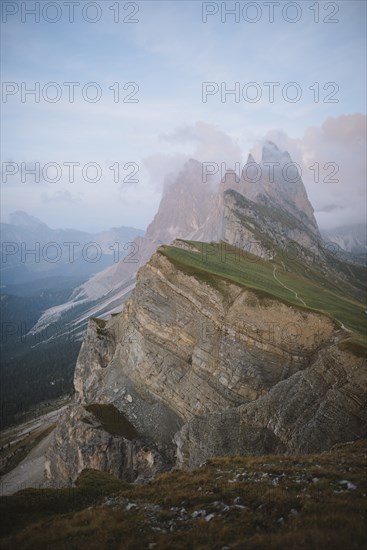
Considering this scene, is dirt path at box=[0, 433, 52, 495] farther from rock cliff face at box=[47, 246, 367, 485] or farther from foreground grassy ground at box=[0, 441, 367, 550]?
foreground grassy ground at box=[0, 441, 367, 550]

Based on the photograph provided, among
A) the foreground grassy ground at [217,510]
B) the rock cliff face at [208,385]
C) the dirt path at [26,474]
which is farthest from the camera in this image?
the dirt path at [26,474]

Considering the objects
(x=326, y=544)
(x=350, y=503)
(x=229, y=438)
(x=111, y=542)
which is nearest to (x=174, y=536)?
(x=111, y=542)

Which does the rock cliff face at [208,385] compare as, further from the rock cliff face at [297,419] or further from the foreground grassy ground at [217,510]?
the foreground grassy ground at [217,510]

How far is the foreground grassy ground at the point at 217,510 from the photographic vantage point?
41.4 feet

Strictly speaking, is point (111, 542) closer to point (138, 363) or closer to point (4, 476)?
point (138, 363)

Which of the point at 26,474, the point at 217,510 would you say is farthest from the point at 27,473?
the point at 217,510

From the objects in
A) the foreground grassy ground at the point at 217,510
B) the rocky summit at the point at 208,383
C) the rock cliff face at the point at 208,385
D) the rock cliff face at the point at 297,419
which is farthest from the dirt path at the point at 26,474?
the foreground grassy ground at the point at 217,510

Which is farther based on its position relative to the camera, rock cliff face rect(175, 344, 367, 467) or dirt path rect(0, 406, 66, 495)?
dirt path rect(0, 406, 66, 495)

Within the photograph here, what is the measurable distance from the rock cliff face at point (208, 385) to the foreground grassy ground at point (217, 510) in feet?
31.5

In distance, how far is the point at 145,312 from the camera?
54781mm

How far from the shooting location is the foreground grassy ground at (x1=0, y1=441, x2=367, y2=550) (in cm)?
1263

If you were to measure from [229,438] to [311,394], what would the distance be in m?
9.32

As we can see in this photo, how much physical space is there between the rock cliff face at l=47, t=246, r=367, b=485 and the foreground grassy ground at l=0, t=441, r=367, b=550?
31.5 ft

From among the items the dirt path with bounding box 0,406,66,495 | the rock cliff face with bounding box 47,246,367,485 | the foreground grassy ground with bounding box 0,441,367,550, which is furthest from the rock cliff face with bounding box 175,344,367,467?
the dirt path with bounding box 0,406,66,495
